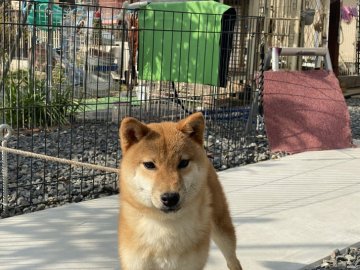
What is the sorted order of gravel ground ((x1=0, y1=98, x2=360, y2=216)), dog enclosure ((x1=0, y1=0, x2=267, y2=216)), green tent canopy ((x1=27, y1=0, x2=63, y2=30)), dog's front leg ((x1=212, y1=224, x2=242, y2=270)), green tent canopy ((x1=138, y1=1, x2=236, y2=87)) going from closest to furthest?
1. dog's front leg ((x1=212, y1=224, x2=242, y2=270))
2. green tent canopy ((x1=27, y1=0, x2=63, y2=30))
3. gravel ground ((x1=0, y1=98, x2=360, y2=216))
4. dog enclosure ((x1=0, y1=0, x2=267, y2=216))
5. green tent canopy ((x1=138, y1=1, x2=236, y2=87))

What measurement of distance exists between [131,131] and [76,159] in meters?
3.52

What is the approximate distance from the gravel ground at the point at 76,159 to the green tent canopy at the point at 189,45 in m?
0.90

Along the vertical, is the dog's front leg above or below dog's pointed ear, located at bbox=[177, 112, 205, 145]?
below

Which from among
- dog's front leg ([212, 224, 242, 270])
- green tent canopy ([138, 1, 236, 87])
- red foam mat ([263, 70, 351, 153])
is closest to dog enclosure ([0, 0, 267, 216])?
green tent canopy ([138, 1, 236, 87])

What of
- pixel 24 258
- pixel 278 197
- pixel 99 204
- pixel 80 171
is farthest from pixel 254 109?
pixel 24 258

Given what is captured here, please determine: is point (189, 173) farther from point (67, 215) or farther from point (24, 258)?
point (67, 215)

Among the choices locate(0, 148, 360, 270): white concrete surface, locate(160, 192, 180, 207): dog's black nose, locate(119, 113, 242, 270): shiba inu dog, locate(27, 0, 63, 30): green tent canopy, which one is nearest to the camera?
locate(160, 192, 180, 207): dog's black nose

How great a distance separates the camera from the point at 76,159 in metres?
6.14

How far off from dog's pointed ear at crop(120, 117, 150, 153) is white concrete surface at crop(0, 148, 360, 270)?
1163mm

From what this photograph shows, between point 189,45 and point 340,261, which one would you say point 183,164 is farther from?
point 189,45

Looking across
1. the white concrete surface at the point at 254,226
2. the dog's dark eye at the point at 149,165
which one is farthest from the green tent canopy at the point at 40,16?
the dog's dark eye at the point at 149,165

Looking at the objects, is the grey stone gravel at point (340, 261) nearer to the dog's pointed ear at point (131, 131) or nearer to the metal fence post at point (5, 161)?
the dog's pointed ear at point (131, 131)

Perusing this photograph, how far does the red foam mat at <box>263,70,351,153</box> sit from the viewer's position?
691 cm

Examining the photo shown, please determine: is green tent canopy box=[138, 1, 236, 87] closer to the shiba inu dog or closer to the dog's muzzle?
the shiba inu dog
